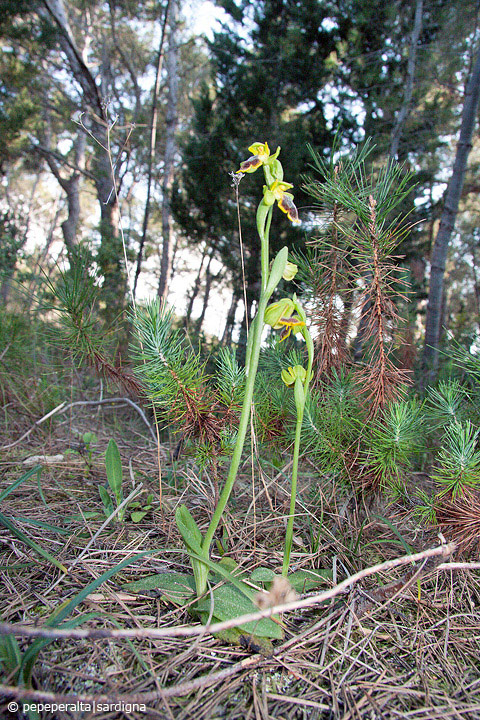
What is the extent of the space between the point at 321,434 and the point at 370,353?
0.89ft

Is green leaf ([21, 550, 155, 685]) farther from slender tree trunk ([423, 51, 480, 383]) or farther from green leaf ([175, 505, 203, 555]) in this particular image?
slender tree trunk ([423, 51, 480, 383])

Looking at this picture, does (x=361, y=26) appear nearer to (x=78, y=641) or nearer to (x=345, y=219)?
(x=345, y=219)

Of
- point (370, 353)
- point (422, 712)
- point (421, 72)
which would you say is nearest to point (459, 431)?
point (370, 353)

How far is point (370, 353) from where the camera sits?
108 centimetres

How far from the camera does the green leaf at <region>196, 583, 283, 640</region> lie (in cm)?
70

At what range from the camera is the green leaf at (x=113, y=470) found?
1205 mm

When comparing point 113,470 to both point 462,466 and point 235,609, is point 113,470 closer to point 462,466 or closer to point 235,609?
point 235,609

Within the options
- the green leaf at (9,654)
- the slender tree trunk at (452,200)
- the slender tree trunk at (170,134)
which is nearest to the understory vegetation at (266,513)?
the green leaf at (9,654)

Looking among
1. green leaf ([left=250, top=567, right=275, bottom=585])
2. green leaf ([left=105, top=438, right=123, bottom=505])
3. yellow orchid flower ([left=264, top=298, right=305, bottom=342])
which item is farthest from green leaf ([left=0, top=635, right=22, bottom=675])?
yellow orchid flower ([left=264, top=298, right=305, bottom=342])

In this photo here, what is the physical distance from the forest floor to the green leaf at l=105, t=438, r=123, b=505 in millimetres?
86

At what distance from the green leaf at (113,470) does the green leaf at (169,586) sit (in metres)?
0.40

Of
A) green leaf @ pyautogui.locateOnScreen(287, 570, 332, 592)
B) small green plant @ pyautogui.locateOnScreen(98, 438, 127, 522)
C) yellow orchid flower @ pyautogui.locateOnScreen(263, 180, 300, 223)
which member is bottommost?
green leaf @ pyautogui.locateOnScreen(287, 570, 332, 592)

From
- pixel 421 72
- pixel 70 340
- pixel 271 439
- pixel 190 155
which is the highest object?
pixel 421 72

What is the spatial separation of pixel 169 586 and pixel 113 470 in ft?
1.64
